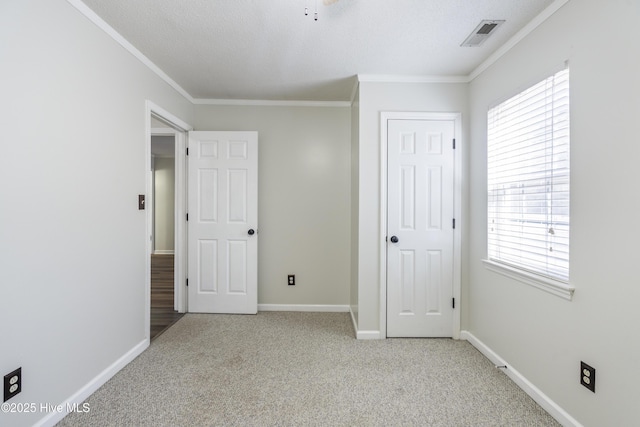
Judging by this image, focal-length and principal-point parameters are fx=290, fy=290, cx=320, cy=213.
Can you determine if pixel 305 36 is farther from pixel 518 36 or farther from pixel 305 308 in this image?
pixel 305 308

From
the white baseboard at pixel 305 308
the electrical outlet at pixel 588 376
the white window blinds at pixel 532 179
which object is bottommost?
the white baseboard at pixel 305 308

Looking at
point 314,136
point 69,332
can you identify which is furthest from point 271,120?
point 69,332

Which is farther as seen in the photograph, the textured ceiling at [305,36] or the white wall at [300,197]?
the white wall at [300,197]

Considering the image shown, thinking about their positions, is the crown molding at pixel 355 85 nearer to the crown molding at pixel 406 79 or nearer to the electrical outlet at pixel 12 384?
the crown molding at pixel 406 79

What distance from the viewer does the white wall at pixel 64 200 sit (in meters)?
1.40

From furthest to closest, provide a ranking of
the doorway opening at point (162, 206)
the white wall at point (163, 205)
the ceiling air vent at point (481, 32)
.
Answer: the white wall at point (163, 205) < the doorway opening at point (162, 206) < the ceiling air vent at point (481, 32)

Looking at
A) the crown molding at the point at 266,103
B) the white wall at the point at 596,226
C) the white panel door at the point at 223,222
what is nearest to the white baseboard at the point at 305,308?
the white panel door at the point at 223,222

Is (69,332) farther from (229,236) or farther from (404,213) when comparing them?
(404,213)

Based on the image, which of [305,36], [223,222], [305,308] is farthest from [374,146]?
[305,308]

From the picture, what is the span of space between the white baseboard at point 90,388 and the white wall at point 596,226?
2.86 metres

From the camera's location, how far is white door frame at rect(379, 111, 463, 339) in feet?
8.80

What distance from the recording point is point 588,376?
1.51 meters

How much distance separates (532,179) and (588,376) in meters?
1.15

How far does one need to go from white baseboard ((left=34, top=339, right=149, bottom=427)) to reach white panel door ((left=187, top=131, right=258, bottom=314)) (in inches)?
37.1
